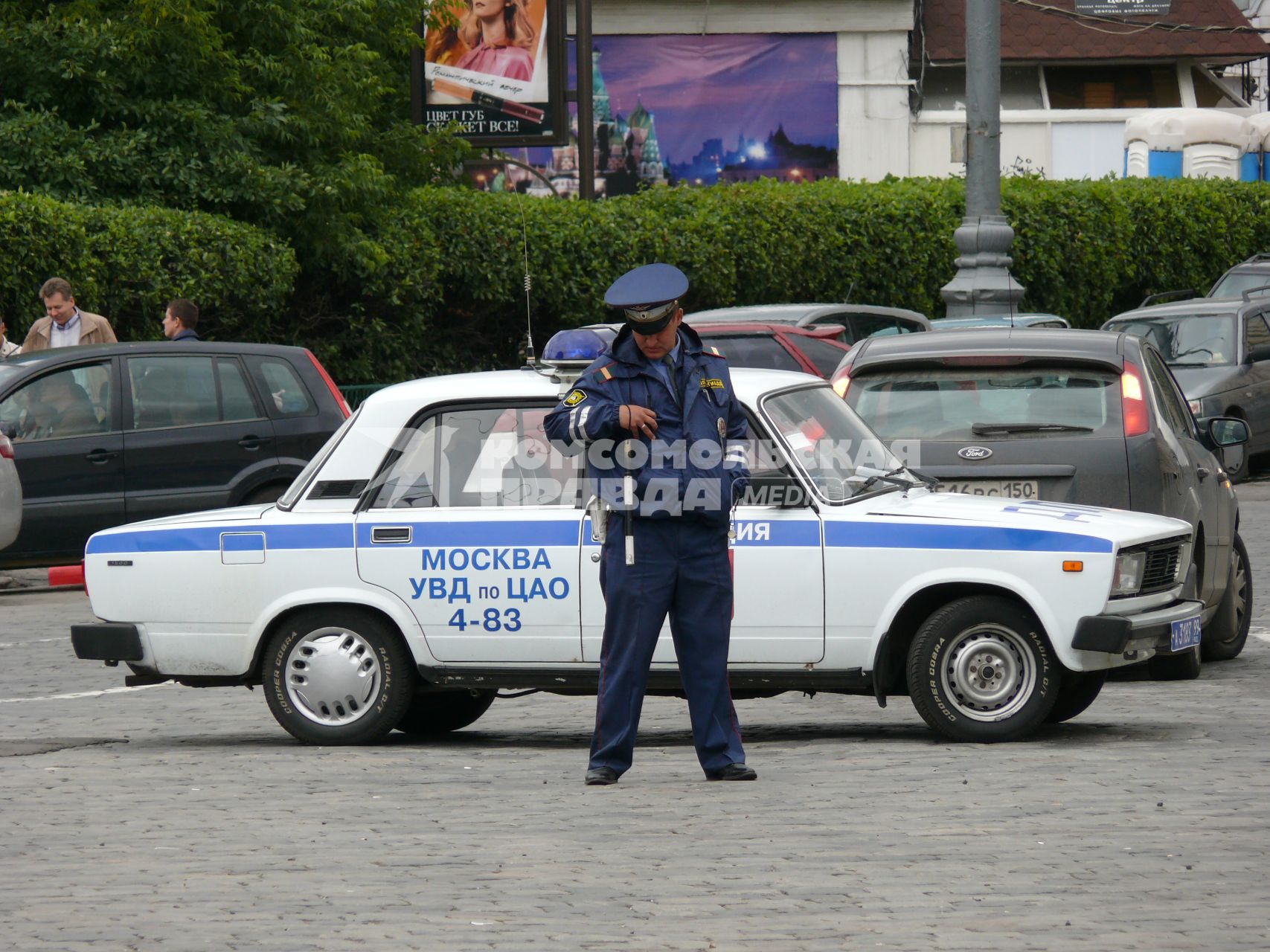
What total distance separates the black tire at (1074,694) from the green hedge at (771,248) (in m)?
14.3

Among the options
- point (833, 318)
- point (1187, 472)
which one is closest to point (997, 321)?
point (833, 318)

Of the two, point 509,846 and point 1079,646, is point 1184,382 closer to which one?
point 1079,646

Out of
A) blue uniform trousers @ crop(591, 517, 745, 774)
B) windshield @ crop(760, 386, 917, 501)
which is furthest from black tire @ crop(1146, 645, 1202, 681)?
blue uniform trousers @ crop(591, 517, 745, 774)

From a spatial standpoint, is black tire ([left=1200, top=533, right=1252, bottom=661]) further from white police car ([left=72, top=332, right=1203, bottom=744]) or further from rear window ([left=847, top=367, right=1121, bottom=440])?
white police car ([left=72, top=332, right=1203, bottom=744])

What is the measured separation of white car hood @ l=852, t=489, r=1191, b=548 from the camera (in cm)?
798

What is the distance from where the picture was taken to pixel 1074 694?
8.58 metres

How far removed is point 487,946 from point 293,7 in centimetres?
1737

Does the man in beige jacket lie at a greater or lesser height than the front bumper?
greater

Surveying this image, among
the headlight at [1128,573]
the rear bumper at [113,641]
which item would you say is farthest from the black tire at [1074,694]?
the rear bumper at [113,641]

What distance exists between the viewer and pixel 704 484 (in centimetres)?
729

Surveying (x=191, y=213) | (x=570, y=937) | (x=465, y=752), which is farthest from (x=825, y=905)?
(x=191, y=213)

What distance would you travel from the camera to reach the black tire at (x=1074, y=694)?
8398mm

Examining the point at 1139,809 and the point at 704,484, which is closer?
the point at 1139,809

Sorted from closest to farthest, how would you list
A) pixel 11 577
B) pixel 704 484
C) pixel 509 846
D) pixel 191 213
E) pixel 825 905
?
pixel 825 905
pixel 509 846
pixel 704 484
pixel 11 577
pixel 191 213
